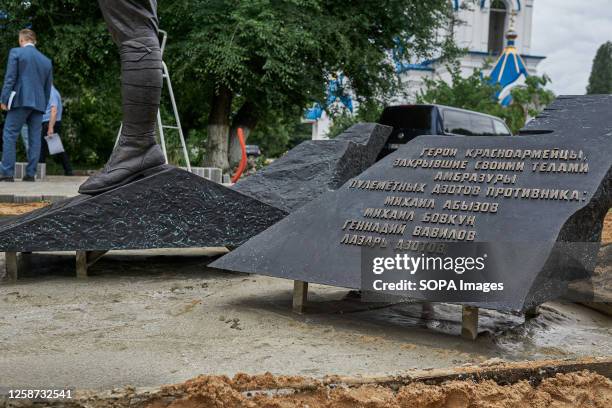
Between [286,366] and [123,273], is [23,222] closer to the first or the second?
[123,273]

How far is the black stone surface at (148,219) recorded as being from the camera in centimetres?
438

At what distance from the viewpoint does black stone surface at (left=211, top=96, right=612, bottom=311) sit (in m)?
3.30

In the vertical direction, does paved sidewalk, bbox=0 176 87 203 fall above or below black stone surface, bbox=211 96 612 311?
below

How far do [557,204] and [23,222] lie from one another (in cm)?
315

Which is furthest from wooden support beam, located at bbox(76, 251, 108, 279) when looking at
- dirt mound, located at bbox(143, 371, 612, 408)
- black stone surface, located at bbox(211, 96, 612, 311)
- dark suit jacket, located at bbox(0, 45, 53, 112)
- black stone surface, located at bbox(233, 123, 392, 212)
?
dark suit jacket, located at bbox(0, 45, 53, 112)

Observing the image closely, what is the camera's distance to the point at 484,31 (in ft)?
127

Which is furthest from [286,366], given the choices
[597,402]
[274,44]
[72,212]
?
[274,44]

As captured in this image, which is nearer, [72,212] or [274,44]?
[72,212]

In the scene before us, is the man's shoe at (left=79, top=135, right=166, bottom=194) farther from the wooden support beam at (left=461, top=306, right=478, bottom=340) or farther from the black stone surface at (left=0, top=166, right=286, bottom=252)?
the wooden support beam at (left=461, top=306, right=478, bottom=340)

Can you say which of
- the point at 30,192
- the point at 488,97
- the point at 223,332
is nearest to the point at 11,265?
the point at 223,332

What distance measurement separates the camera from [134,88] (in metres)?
4.61

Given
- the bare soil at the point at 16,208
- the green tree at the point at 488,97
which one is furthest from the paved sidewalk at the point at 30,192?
the green tree at the point at 488,97

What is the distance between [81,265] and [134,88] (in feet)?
4.14

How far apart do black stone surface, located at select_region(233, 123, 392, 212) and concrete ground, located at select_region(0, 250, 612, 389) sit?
94cm
